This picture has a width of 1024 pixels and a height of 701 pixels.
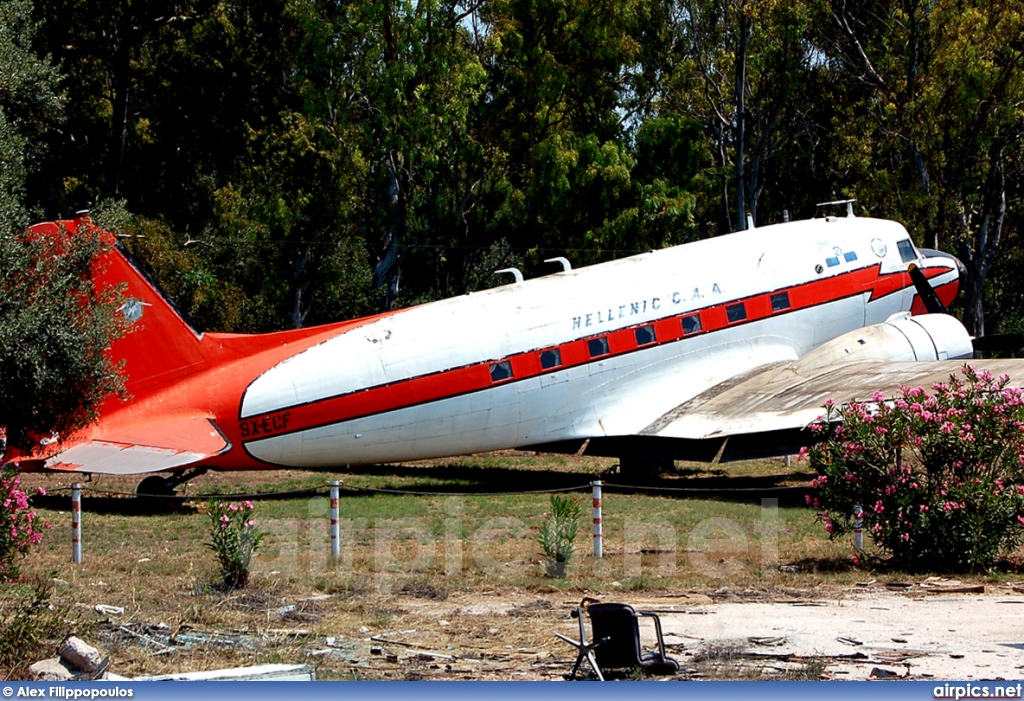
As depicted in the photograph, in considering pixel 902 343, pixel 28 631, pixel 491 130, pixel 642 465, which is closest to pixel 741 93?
pixel 491 130

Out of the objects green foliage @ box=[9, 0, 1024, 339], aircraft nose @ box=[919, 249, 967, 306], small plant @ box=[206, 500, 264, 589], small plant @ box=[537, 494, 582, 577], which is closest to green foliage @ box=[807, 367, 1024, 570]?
small plant @ box=[537, 494, 582, 577]

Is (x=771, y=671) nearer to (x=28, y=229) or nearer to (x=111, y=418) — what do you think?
(x=28, y=229)

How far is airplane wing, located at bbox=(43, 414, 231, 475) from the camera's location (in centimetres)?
1959

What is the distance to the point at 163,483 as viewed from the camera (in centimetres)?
2197

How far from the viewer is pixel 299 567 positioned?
55.3ft

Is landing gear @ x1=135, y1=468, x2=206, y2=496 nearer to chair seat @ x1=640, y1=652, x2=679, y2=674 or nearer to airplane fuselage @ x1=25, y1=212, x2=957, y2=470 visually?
airplane fuselage @ x1=25, y1=212, x2=957, y2=470

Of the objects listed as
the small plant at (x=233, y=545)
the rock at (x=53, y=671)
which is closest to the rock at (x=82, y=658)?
the rock at (x=53, y=671)

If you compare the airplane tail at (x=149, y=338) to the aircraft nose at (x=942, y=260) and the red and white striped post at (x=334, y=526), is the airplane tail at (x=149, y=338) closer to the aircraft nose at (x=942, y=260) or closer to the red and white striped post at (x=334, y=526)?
the red and white striped post at (x=334, y=526)

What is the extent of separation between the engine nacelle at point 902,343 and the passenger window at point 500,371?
5871mm

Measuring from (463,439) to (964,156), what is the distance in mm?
19676

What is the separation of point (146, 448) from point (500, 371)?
6288mm

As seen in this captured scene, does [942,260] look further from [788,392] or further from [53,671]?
[53,671]

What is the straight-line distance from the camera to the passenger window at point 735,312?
25.0m

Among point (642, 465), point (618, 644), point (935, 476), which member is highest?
point (935, 476)
